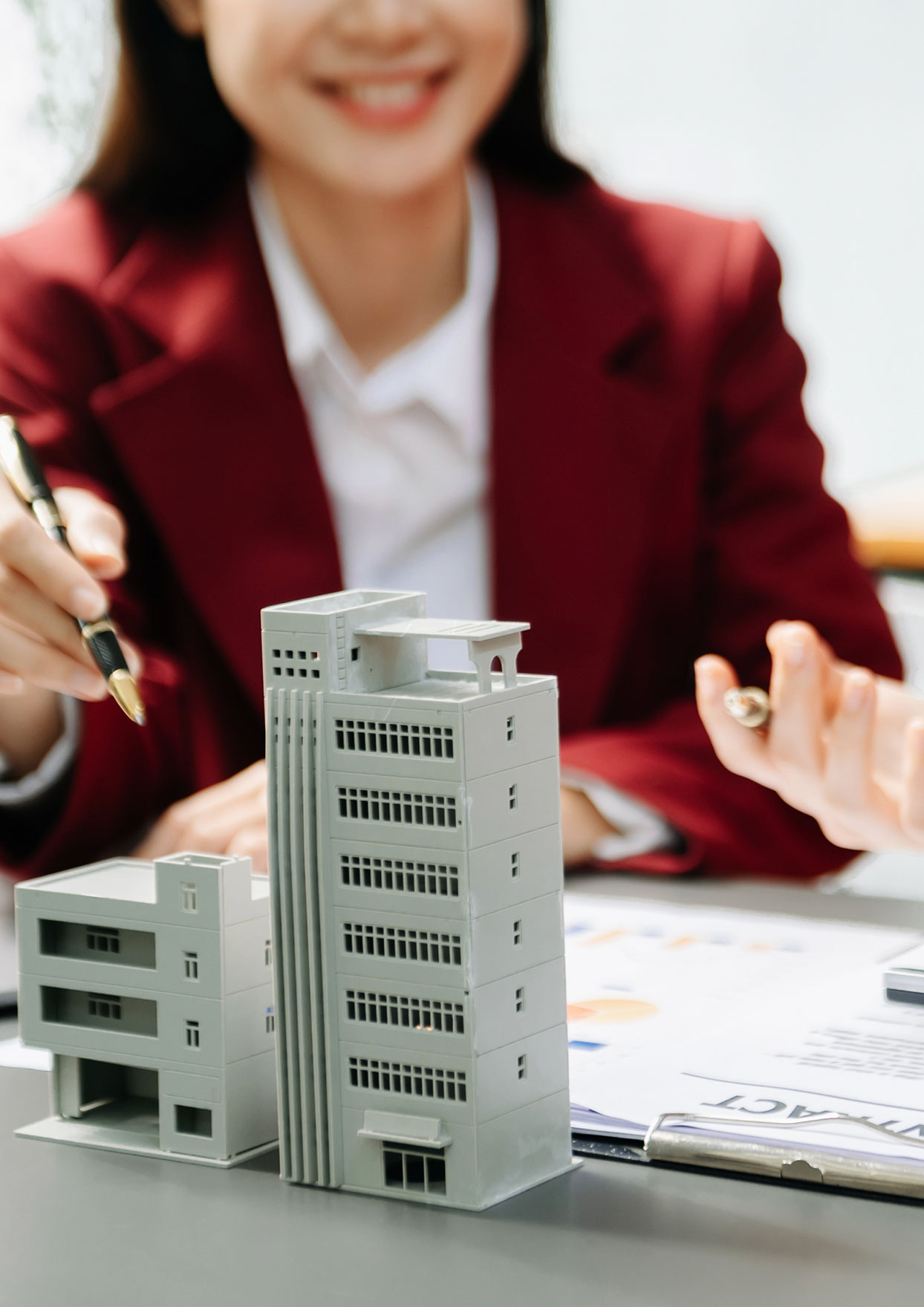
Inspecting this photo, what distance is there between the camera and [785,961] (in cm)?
82

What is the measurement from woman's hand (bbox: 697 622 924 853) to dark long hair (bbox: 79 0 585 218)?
0.80 m

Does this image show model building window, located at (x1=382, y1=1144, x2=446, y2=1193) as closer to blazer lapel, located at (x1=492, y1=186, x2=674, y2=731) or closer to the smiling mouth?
blazer lapel, located at (x1=492, y1=186, x2=674, y2=731)

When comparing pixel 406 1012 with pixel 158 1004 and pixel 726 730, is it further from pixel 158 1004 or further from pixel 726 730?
pixel 726 730

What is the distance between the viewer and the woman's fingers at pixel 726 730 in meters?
0.80

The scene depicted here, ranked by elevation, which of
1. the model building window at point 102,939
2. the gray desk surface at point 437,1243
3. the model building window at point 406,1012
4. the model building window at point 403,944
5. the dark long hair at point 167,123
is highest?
the dark long hair at point 167,123

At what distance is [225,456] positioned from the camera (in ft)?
4.32

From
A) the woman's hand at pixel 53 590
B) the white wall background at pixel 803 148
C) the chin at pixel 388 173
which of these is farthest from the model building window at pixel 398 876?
the white wall background at pixel 803 148

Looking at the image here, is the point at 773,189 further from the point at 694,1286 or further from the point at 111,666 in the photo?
the point at 694,1286

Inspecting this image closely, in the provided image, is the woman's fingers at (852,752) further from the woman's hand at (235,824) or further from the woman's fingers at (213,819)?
the woman's fingers at (213,819)

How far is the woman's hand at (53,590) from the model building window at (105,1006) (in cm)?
20

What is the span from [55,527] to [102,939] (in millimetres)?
255

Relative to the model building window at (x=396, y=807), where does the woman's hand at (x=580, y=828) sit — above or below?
below

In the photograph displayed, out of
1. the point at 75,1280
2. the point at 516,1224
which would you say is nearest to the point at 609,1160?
the point at 516,1224

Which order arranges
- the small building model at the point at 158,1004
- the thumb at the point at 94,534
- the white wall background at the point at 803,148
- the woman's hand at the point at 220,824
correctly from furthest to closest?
the white wall background at the point at 803,148
the woman's hand at the point at 220,824
the thumb at the point at 94,534
the small building model at the point at 158,1004
